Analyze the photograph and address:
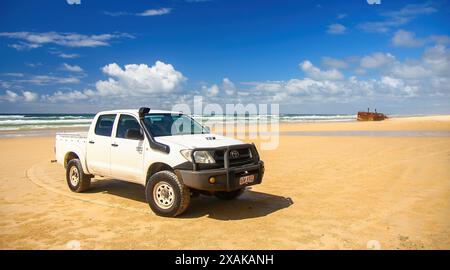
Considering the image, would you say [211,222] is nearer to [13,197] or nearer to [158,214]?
[158,214]

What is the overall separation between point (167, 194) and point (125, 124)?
1938mm

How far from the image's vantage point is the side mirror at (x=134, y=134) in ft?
22.4

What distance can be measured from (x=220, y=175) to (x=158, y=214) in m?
1.36

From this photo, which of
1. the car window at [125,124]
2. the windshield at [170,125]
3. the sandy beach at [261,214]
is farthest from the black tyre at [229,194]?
the car window at [125,124]

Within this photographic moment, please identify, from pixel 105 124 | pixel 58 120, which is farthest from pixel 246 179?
pixel 58 120

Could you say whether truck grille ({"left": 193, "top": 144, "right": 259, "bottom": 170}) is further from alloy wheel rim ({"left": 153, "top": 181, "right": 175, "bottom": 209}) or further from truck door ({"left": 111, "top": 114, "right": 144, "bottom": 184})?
truck door ({"left": 111, "top": 114, "right": 144, "bottom": 184})

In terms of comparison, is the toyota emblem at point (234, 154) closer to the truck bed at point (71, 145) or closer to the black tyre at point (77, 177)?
the truck bed at point (71, 145)

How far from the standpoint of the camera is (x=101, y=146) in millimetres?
7715

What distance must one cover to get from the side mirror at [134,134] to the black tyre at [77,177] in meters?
2.12

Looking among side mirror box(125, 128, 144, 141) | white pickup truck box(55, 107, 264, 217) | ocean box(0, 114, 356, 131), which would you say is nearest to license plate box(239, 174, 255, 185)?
white pickup truck box(55, 107, 264, 217)

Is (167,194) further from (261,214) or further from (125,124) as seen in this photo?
(125,124)

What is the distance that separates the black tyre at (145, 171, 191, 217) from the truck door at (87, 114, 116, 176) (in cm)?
154
